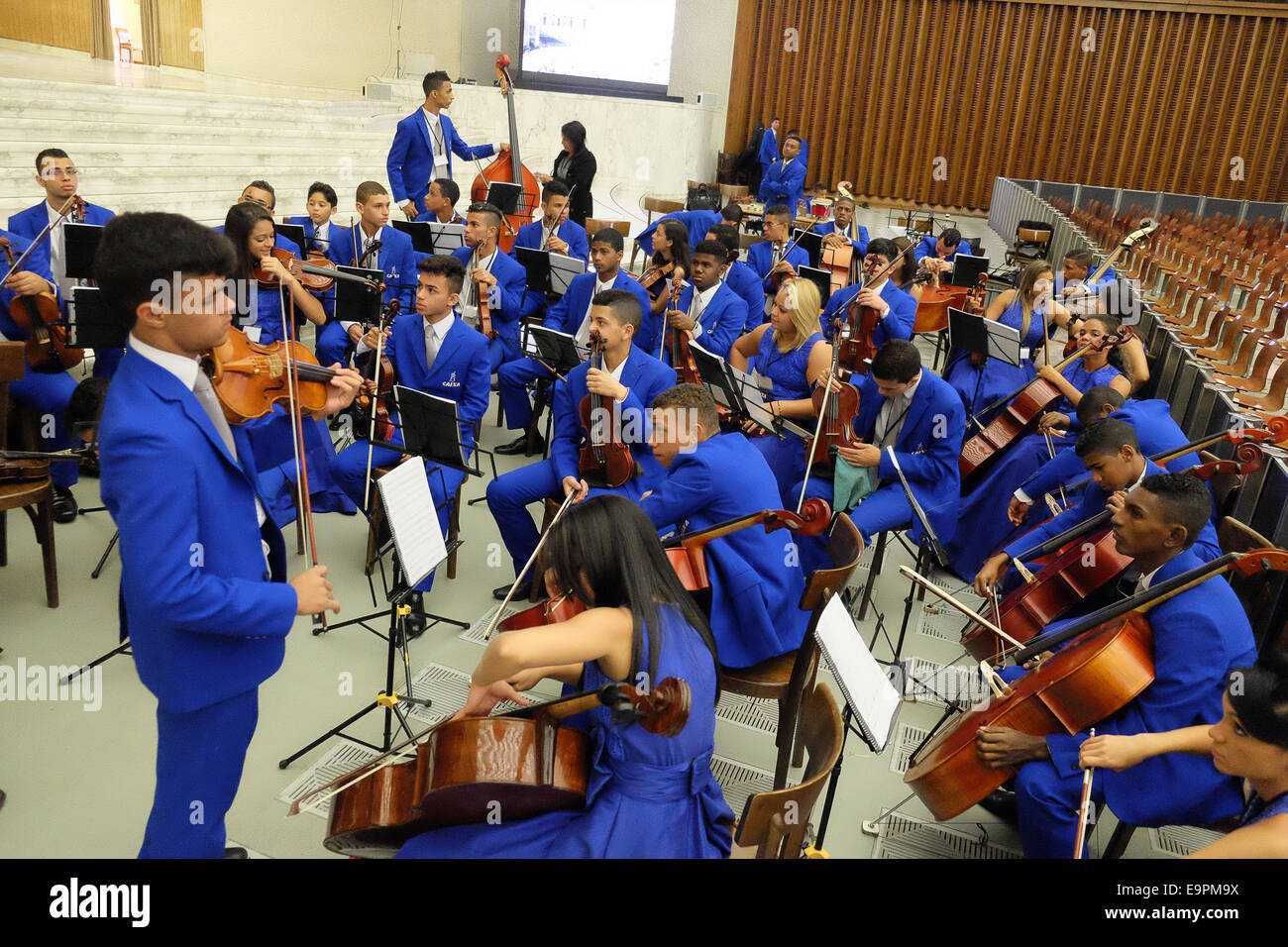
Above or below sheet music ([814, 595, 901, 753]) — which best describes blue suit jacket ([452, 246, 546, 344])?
above

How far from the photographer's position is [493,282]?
5.67 metres

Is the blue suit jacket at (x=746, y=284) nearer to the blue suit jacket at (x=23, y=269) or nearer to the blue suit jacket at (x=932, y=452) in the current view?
the blue suit jacket at (x=932, y=452)

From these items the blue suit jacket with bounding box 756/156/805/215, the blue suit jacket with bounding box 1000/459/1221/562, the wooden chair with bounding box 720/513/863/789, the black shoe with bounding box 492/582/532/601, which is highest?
the blue suit jacket with bounding box 756/156/805/215

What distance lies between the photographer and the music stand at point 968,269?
7793 mm

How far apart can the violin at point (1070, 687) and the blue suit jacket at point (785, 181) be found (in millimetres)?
11157

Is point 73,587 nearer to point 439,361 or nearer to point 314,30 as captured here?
point 439,361

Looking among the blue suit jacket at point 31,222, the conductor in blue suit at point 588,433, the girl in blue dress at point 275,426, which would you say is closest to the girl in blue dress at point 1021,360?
the conductor in blue suit at point 588,433

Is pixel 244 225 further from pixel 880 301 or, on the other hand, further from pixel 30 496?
pixel 880 301

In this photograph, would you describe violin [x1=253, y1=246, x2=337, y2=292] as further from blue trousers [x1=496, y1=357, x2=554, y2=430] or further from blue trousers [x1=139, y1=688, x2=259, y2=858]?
blue trousers [x1=139, y1=688, x2=259, y2=858]

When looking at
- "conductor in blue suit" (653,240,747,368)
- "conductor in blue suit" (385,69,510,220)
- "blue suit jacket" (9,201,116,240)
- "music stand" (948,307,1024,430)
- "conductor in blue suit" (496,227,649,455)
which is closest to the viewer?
"blue suit jacket" (9,201,116,240)

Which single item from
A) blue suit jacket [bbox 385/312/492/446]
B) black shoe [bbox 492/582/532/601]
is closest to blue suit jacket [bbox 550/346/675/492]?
blue suit jacket [bbox 385/312/492/446]

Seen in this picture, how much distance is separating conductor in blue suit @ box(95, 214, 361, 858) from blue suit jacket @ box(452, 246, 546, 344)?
12.9 ft

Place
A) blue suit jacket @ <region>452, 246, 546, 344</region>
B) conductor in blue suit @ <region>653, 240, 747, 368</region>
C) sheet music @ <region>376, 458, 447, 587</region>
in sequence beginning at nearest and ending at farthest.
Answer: sheet music @ <region>376, 458, 447, 587</region>
conductor in blue suit @ <region>653, 240, 747, 368</region>
blue suit jacket @ <region>452, 246, 546, 344</region>

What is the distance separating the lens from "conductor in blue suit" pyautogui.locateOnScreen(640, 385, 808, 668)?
2879 millimetres
